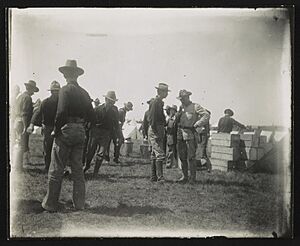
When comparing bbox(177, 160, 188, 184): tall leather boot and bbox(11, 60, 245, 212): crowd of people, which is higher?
bbox(11, 60, 245, 212): crowd of people

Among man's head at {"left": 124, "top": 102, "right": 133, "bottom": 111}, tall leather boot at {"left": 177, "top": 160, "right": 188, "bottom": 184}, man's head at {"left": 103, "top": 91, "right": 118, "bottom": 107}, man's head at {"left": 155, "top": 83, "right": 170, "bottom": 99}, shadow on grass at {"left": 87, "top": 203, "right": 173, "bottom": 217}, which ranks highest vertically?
man's head at {"left": 155, "top": 83, "right": 170, "bottom": 99}

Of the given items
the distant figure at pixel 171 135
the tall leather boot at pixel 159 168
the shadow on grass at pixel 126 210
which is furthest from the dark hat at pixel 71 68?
the shadow on grass at pixel 126 210

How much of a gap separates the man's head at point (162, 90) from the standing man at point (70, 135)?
441mm

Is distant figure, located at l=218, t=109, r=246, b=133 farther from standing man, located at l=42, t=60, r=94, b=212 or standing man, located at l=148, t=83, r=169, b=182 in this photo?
standing man, located at l=42, t=60, r=94, b=212

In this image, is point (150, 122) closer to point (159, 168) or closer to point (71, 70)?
point (159, 168)

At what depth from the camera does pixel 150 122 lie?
392 cm

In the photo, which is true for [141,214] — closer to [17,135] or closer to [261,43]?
[17,135]

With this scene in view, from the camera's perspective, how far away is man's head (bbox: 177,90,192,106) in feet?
12.8

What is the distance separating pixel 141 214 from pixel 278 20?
4.98 ft

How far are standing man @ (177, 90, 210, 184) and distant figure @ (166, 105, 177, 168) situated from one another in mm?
32

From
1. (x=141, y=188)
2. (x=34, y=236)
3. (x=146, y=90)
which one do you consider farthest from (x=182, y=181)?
(x=34, y=236)

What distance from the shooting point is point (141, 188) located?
3902 mm

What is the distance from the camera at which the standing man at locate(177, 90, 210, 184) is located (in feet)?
12.8

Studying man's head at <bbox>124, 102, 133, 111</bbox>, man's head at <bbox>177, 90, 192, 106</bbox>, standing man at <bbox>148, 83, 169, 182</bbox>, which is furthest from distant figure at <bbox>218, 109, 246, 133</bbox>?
man's head at <bbox>124, 102, 133, 111</bbox>
